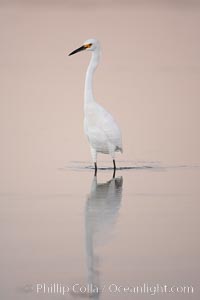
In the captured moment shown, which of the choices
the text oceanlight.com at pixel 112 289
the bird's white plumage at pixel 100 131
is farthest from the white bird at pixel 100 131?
the text oceanlight.com at pixel 112 289

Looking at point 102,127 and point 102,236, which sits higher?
point 102,127

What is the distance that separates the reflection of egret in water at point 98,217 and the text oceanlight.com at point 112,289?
0.03m

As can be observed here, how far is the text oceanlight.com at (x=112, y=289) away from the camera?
410cm

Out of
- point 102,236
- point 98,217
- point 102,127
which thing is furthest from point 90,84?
point 102,236

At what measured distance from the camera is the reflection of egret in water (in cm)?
453

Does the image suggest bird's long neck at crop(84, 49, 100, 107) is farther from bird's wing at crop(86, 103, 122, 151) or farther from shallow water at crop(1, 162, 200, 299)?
shallow water at crop(1, 162, 200, 299)

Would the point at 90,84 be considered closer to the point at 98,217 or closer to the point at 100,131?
the point at 100,131

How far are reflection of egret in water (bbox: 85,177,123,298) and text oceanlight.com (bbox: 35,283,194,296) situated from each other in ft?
0.11

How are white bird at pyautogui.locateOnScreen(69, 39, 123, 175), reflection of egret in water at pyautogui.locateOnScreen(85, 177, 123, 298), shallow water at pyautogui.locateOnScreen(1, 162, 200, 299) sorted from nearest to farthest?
shallow water at pyautogui.locateOnScreen(1, 162, 200, 299) → reflection of egret in water at pyautogui.locateOnScreen(85, 177, 123, 298) → white bird at pyautogui.locateOnScreen(69, 39, 123, 175)

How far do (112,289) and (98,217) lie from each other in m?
1.73

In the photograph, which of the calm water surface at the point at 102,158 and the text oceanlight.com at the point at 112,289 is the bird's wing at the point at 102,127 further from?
the text oceanlight.com at the point at 112,289

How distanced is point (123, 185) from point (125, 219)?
1629mm

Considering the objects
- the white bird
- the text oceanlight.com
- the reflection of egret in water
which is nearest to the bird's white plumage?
the white bird

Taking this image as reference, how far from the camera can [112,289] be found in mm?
4160
